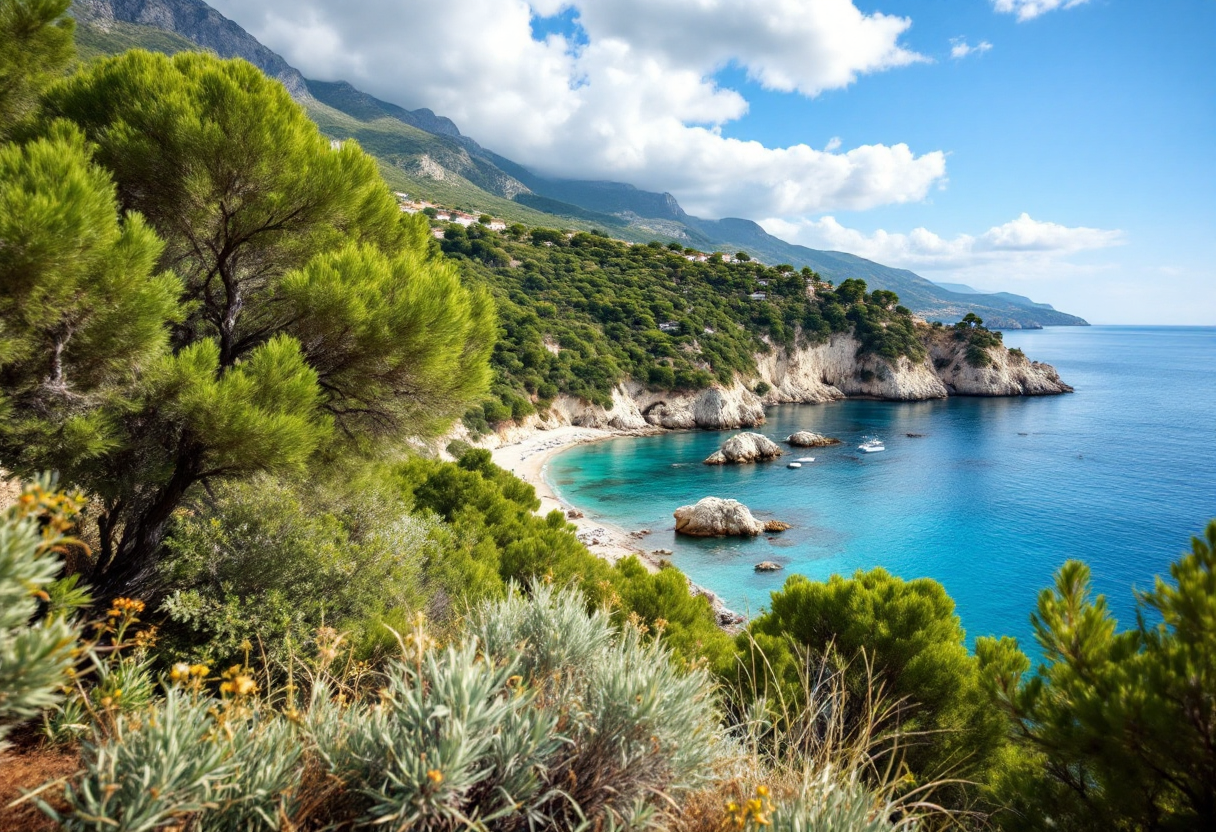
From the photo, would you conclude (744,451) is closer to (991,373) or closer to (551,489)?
(551,489)

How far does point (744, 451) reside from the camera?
3419 cm

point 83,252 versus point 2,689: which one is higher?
point 83,252

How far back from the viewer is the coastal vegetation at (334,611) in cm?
193

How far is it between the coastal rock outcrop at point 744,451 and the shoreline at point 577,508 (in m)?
8.97

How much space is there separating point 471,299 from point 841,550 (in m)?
19.7

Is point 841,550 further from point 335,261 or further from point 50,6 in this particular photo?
point 50,6

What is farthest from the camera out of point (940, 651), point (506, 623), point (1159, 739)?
point (940, 651)

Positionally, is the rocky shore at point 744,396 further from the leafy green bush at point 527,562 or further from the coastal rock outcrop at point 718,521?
the leafy green bush at point 527,562

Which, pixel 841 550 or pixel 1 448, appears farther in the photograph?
pixel 841 550

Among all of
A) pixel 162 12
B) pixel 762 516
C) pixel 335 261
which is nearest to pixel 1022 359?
pixel 762 516

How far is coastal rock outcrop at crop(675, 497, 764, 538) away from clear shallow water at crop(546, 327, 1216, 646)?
2.12 feet

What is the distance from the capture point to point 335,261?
4656 mm

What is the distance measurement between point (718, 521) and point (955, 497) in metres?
13.9

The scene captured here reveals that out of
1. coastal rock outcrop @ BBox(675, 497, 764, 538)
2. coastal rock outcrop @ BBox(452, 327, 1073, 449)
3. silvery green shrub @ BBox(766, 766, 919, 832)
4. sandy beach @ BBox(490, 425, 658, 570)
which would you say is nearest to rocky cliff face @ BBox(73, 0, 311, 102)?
sandy beach @ BBox(490, 425, 658, 570)
